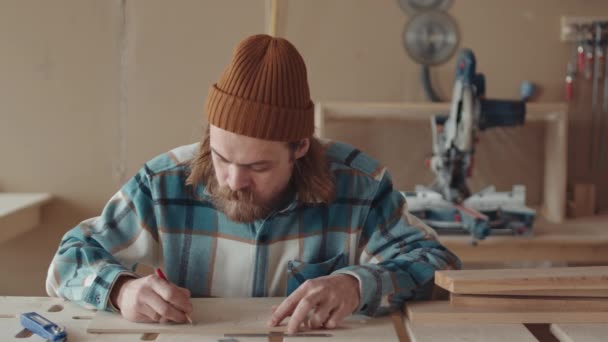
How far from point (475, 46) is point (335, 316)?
1.97 metres

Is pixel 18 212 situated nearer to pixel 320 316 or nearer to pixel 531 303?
pixel 320 316

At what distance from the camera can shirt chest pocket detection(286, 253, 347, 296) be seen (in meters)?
1.68

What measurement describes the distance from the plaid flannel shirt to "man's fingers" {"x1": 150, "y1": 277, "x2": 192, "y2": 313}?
289mm

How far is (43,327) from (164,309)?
0.21m

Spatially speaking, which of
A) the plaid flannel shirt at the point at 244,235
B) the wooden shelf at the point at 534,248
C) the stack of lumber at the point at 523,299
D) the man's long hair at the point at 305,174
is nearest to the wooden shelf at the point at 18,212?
the plaid flannel shirt at the point at 244,235

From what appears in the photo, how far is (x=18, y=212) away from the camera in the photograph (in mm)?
2789

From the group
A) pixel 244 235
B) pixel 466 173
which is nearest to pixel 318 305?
pixel 244 235

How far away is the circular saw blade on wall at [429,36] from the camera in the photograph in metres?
3.04

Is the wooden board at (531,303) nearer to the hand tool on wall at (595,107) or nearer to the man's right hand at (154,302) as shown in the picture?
the man's right hand at (154,302)

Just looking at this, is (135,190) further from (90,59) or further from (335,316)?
(90,59)

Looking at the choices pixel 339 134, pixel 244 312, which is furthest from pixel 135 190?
pixel 339 134

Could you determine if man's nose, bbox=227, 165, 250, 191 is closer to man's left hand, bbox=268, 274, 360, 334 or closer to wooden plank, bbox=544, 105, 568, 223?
man's left hand, bbox=268, 274, 360, 334

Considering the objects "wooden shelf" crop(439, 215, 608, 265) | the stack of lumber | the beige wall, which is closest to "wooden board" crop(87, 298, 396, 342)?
the stack of lumber

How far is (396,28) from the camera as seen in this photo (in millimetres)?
3051
